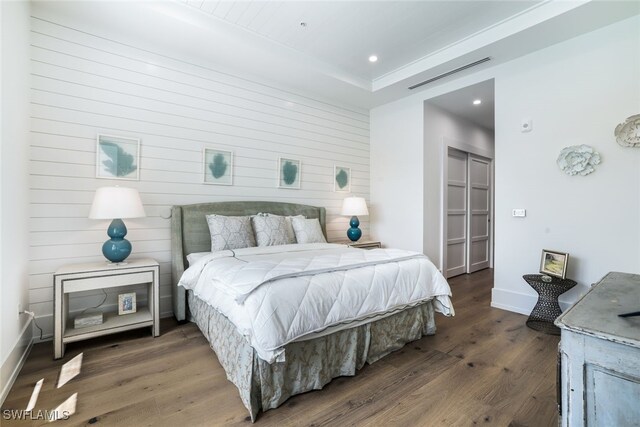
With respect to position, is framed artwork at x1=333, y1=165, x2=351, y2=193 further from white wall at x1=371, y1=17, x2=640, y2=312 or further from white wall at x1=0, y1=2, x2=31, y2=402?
white wall at x1=0, y1=2, x2=31, y2=402

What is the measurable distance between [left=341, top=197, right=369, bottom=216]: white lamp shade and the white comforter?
1.62m

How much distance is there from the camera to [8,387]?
1825mm

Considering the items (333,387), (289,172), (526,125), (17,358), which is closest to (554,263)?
(526,125)

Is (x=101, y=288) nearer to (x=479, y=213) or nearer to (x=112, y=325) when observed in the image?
(x=112, y=325)

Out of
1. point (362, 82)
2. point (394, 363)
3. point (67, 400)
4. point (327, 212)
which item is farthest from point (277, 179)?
point (67, 400)

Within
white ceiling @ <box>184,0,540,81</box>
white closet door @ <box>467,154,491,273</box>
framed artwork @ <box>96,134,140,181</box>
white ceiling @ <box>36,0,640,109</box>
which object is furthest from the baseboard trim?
white closet door @ <box>467,154,491,273</box>

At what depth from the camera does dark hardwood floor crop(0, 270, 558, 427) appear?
163 centimetres

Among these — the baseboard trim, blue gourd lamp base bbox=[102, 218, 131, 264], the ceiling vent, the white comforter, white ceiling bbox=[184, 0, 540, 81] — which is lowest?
the baseboard trim

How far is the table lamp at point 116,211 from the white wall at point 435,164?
369cm

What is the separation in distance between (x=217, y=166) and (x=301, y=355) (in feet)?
8.23

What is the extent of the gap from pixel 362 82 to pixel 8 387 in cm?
460

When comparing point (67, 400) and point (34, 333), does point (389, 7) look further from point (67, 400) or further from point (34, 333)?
point (34, 333)

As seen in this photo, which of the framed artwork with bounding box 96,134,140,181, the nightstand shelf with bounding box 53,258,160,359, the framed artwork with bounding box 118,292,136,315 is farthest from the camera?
the framed artwork with bounding box 96,134,140,181

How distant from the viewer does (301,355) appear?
1.80m
